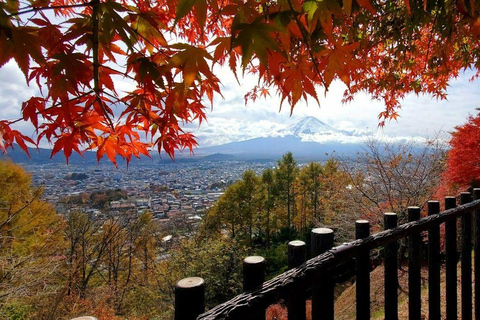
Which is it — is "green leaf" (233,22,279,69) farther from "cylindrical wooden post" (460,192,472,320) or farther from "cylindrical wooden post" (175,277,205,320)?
"cylindrical wooden post" (460,192,472,320)

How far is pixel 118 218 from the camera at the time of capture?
13.5m

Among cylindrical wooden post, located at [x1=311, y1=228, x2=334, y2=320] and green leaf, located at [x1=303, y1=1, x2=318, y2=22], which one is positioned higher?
green leaf, located at [x1=303, y1=1, x2=318, y2=22]

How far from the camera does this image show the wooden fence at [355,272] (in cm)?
83

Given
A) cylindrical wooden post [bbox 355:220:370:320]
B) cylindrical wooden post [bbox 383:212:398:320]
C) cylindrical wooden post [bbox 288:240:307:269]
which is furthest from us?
cylindrical wooden post [bbox 383:212:398:320]

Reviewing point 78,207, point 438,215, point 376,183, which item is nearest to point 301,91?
point 438,215

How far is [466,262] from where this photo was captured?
6.36ft

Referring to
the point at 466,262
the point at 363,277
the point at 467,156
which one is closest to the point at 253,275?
the point at 363,277

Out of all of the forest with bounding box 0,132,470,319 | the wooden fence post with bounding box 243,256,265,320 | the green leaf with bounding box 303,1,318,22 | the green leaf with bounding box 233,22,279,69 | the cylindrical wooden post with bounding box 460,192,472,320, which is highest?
the green leaf with bounding box 303,1,318,22

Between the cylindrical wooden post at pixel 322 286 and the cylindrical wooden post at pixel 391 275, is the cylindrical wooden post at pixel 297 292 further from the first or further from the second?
the cylindrical wooden post at pixel 391 275

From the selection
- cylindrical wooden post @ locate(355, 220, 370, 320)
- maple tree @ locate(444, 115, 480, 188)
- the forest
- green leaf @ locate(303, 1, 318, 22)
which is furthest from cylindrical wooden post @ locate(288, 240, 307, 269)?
maple tree @ locate(444, 115, 480, 188)

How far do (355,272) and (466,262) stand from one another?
1.20m

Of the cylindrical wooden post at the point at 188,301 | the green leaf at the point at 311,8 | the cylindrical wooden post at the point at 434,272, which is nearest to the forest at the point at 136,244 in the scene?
the cylindrical wooden post at the point at 188,301

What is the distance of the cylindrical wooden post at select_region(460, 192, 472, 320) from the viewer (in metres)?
1.94

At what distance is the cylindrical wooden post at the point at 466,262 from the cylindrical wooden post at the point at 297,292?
1.61 meters
